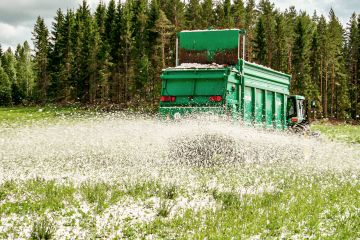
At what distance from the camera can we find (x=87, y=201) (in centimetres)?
788

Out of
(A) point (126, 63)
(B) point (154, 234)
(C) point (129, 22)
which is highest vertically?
(C) point (129, 22)

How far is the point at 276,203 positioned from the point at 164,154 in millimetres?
5703

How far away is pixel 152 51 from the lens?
60375 mm

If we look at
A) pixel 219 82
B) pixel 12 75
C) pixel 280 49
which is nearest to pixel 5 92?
pixel 12 75

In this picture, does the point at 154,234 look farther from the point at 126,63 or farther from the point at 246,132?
the point at 126,63

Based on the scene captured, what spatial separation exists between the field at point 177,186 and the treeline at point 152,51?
132 ft

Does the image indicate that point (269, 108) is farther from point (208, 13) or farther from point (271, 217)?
point (208, 13)

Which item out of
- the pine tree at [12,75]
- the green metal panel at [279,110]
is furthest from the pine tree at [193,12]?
the green metal panel at [279,110]

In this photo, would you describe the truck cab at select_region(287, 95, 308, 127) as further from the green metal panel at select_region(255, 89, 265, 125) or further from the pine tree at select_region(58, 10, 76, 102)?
the pine tree at select_region(58, 10, 76, 102)

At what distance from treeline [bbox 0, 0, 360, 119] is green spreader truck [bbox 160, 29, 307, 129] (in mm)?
37990

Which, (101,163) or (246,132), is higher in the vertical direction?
(246,132)

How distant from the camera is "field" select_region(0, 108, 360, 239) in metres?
6.63

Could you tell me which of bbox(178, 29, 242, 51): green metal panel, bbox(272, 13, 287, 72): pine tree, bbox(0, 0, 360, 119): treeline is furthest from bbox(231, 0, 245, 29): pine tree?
bbox(178, 29, 242, 51): green metal panel

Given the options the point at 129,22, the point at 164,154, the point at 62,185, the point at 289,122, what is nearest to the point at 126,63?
the point at 129,22
